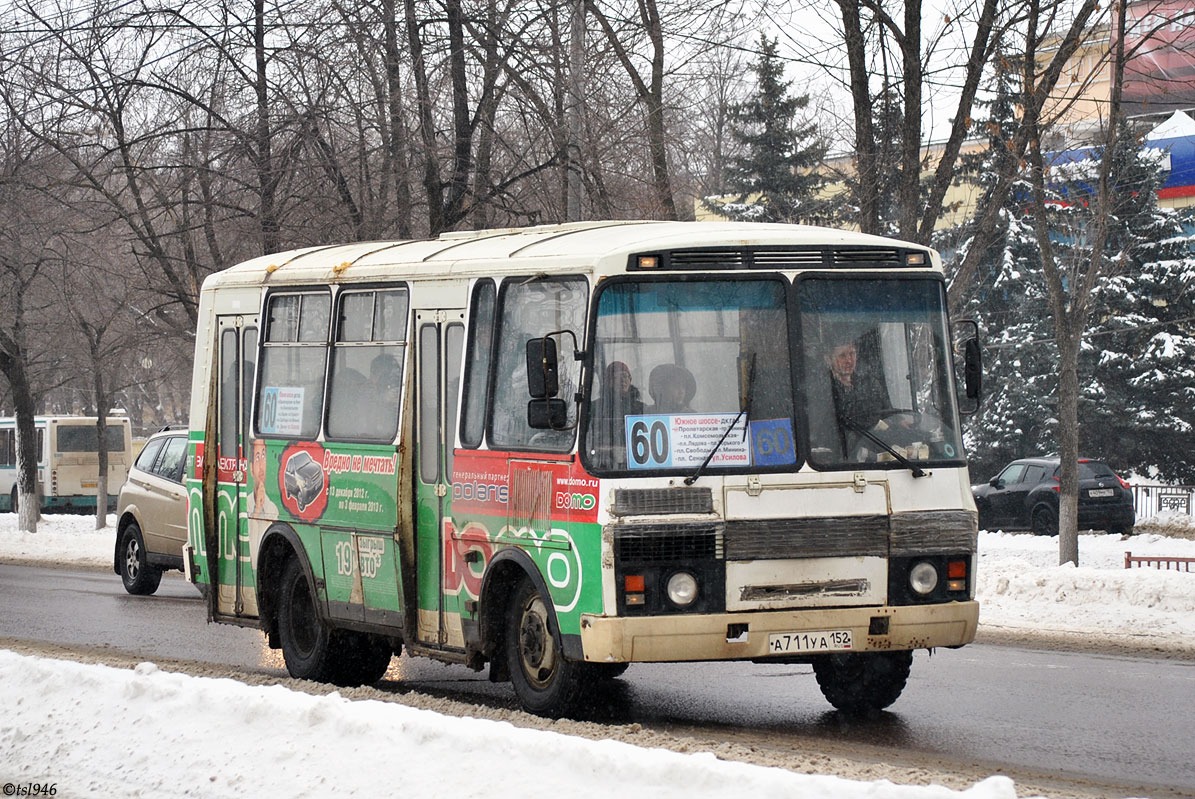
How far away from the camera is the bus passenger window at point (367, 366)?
414 inches

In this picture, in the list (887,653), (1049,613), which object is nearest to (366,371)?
(887,653)

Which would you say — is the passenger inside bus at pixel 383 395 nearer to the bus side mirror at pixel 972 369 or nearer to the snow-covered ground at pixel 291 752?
the snow-covered ground at pixel 291 752

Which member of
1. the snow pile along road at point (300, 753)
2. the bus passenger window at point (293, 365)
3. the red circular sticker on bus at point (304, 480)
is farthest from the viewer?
the bus passenger window at point (293, 365)

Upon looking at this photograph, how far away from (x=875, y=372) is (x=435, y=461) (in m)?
2.70

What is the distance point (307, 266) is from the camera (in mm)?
11734

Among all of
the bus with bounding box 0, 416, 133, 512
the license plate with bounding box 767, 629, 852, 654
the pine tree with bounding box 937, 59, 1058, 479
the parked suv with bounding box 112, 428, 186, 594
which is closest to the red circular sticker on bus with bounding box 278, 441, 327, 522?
the license plate with bounding box 767, 629, 852, 654

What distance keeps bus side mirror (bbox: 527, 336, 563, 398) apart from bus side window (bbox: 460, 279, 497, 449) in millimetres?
1113

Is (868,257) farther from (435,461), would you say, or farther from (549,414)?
(435,461)

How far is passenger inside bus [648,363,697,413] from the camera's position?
8.64m

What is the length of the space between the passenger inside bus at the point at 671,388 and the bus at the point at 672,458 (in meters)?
0.01

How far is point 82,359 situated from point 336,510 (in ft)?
93.4

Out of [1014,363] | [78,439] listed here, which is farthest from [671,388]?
[1014,363]

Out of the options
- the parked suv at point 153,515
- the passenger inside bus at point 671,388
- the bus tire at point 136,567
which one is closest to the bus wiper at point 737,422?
the passenger inside bus at point 671,388

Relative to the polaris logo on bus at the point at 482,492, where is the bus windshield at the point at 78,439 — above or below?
above
